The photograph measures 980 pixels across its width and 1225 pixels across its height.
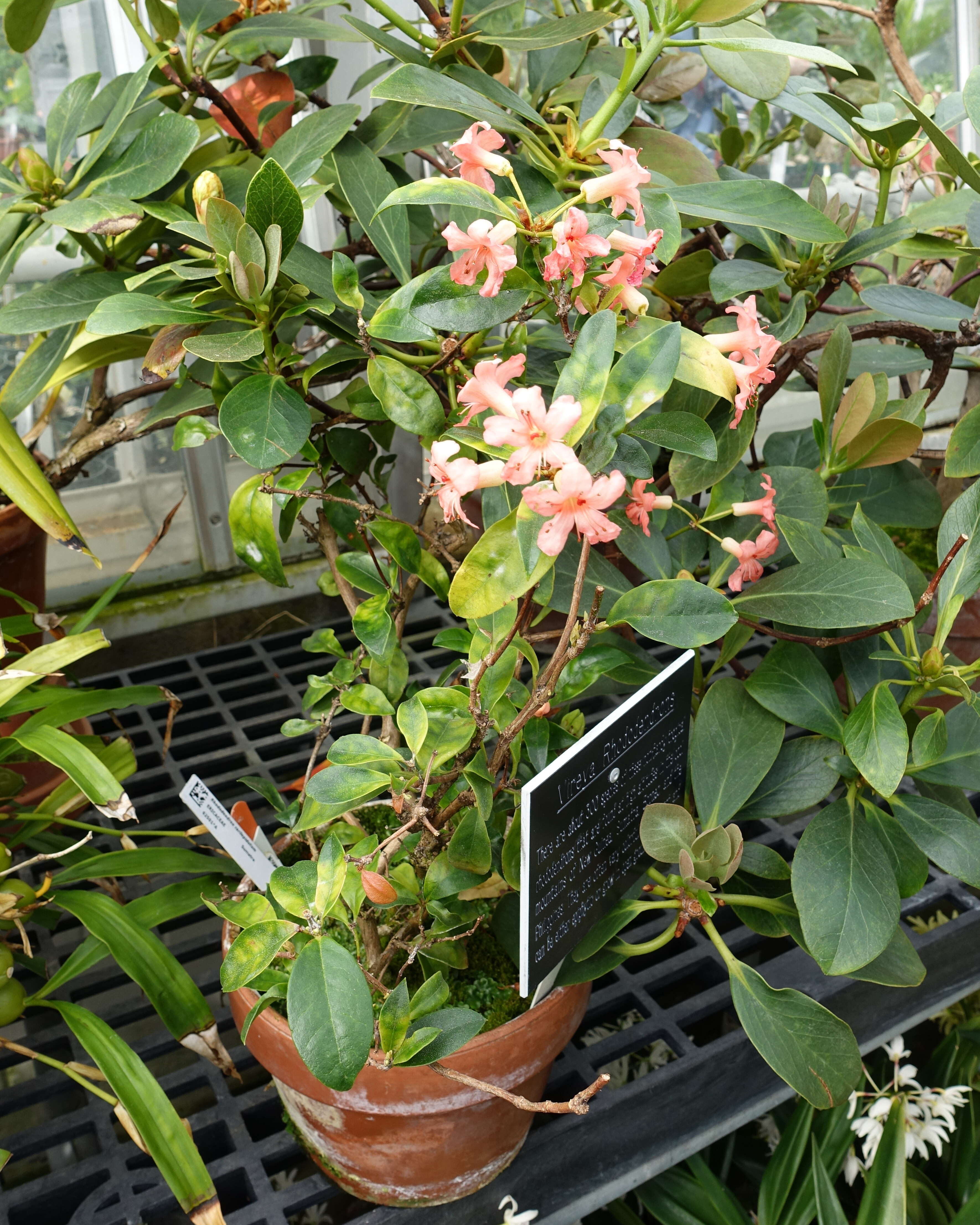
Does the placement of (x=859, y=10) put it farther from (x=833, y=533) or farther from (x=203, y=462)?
(x=203, y=462)

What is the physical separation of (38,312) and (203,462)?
76cm

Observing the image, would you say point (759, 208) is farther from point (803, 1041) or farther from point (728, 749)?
point (803, 1041)

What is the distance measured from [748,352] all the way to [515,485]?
0.17 metres

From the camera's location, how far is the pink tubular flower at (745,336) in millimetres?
598

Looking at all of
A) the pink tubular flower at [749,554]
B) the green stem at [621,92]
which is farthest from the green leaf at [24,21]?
the pink tubular flower at [749,554]

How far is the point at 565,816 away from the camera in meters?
0.61

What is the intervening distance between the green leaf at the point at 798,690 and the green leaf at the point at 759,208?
0.29 meters

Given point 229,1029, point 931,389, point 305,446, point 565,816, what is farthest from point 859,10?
point 229,1029

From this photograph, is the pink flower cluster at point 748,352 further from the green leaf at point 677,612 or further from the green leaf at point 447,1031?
the green leaf at point 447,1031

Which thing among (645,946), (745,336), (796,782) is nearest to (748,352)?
(745,336)

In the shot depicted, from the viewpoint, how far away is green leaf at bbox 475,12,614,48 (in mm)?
657

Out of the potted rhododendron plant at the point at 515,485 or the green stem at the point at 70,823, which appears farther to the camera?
the green stem at the point at 70,823

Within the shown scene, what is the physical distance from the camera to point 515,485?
21.6 inches

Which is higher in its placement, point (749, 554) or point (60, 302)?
point (60, 302)
